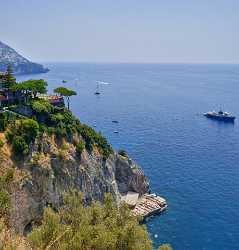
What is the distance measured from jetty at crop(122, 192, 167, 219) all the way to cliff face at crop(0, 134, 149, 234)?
3469 mm

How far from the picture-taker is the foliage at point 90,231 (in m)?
31.0

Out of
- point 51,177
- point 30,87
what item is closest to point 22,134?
point 51,177

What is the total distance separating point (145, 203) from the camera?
3396 inches

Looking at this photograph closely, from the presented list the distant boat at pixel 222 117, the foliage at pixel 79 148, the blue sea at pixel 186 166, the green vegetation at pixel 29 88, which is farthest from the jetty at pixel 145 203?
→ the distant boat at pixel 222 117

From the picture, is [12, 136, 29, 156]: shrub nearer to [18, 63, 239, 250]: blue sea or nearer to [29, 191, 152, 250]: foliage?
[29, 191, 152, 250]: foliage

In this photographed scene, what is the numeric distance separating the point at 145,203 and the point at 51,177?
27.4m

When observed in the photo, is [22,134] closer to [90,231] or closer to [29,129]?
[29,129]

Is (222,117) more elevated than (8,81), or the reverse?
(8,81)

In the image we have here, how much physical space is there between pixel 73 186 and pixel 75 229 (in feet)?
123

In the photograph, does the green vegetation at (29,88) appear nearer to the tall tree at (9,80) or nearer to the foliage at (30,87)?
the foliage at (30,87)

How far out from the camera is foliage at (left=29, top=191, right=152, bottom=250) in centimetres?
3095

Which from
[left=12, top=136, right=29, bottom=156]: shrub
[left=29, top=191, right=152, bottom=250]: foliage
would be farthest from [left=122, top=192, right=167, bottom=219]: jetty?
[left=29, top=191, right=152, bottom=250]: foliage

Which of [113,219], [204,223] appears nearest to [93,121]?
[204,223]

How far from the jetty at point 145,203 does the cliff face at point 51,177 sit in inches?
137
